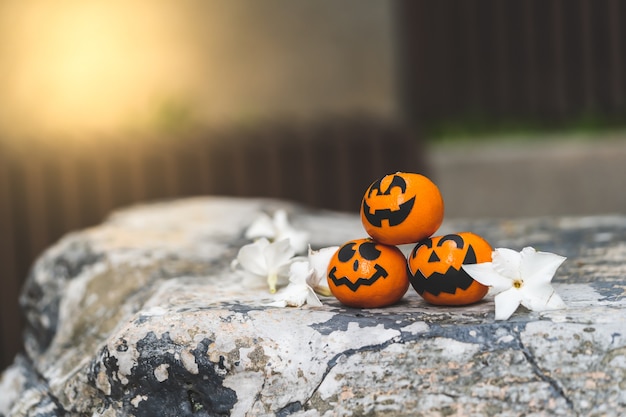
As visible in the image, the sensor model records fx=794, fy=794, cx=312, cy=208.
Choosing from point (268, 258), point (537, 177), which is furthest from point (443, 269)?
point (537, 177)

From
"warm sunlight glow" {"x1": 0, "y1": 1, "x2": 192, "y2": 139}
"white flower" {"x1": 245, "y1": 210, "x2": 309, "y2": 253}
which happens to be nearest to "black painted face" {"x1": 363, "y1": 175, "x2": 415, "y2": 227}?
"white flower" {"x1": 245, "y1": 210, "x2": 309, "y2": 253}

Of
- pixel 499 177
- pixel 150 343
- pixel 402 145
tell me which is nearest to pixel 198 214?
pixel 150 343

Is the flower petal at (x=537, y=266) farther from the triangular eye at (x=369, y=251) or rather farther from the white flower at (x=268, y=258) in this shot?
the white flower at (x=268, y=258)

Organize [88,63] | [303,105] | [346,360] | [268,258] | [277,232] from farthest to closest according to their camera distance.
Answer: [303,105] < [88,63] < [277,232] < [268,258] < [346,360]

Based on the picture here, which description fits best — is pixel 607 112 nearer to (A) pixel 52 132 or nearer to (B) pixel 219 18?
(B) pixel 219 18

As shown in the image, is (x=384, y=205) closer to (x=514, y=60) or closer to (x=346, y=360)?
(x=346, y=360)

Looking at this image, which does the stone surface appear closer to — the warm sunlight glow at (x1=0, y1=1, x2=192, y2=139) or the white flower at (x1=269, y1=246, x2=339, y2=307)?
the white flower at (x1=269, y1=246, x2=339, y2=307)
